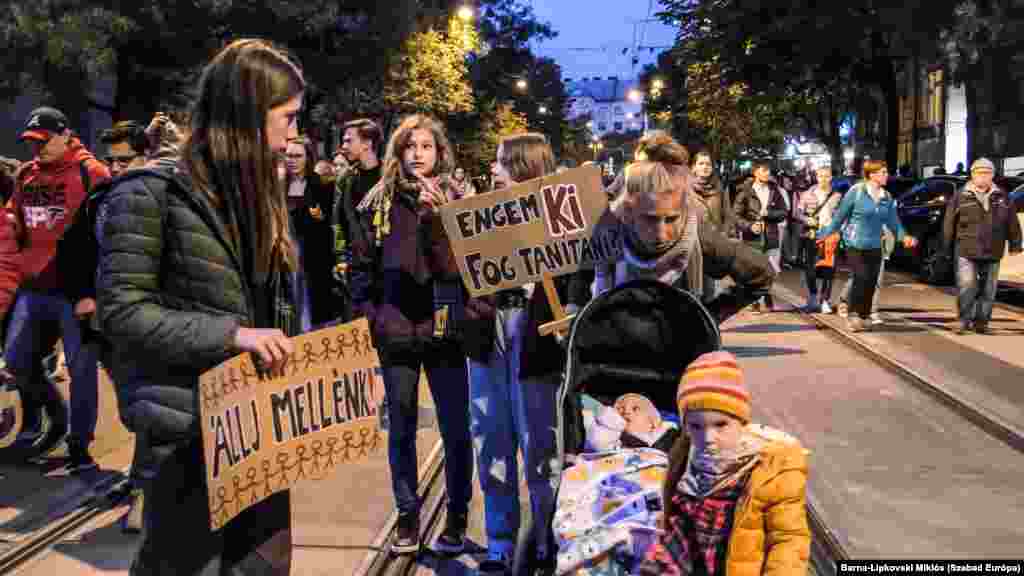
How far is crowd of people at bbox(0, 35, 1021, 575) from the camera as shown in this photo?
2.75 metres

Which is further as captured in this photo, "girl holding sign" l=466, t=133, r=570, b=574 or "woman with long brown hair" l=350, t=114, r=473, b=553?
"woman with long brown hair" l=350, t=114, r=473, b=553

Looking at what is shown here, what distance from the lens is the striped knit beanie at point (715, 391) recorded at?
3.39 m

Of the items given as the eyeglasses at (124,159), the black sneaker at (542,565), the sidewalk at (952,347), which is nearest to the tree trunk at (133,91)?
the sidewalk at (952,347)

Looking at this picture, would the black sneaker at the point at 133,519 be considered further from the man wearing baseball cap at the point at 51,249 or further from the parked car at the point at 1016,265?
the parked car at the point at 1016,265

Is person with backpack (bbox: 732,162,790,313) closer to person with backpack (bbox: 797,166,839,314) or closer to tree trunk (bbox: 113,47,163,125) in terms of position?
person with backpack (bbox: 797,166,839,314)

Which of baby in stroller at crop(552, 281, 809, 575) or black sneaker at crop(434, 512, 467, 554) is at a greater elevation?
baby in stroller at crop(552, 281, 809, 575)

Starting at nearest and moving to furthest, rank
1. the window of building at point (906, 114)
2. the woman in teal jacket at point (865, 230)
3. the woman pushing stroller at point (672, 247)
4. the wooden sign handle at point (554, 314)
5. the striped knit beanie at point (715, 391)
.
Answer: the striped knit beanie at point (715, 391) < the woman pushing stroller at point (672, 247) < the wooden sign handle at point (554, 314) < the woman in teal jacket at point (865, 230) < the window of building at point (906, 114)

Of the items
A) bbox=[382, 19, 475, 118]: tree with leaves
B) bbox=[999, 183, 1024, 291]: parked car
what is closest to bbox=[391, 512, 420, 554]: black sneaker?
bbox=[999, 183, 1024, 291]: parked car

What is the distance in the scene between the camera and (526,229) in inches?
194

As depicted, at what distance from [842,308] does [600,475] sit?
469 inches

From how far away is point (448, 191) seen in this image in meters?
5.36

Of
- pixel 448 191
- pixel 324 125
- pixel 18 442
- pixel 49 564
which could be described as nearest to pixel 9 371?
pixel 18 442

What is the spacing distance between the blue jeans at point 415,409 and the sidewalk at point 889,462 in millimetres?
1841

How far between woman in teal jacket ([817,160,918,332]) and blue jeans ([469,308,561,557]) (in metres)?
8.71
